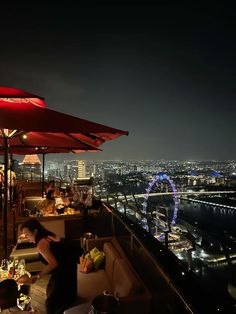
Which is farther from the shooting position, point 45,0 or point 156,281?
point 45,0

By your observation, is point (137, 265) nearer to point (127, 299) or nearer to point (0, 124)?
point (127, 299)

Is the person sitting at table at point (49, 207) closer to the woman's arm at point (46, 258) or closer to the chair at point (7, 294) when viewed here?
the woman's arm at point (46, 258)

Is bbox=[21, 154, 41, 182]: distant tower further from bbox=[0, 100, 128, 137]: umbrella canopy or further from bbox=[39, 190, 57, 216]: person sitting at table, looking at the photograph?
bbox=[0, 100, 128, 137]: umbrella canopy

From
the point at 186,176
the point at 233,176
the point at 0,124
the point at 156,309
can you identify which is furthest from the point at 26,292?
the point at 233,176

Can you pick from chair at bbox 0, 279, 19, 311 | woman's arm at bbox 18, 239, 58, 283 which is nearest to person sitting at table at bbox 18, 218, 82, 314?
woman's arm at bbox 18, 239, 58, 283

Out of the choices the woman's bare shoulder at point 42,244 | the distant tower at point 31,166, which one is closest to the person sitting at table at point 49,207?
A: the woman's bare shoulder at point 42,244

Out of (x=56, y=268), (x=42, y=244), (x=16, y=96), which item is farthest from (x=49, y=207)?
(x=16, y=96)

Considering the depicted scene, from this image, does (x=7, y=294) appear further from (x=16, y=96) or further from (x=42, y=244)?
(x=16, y=96)
